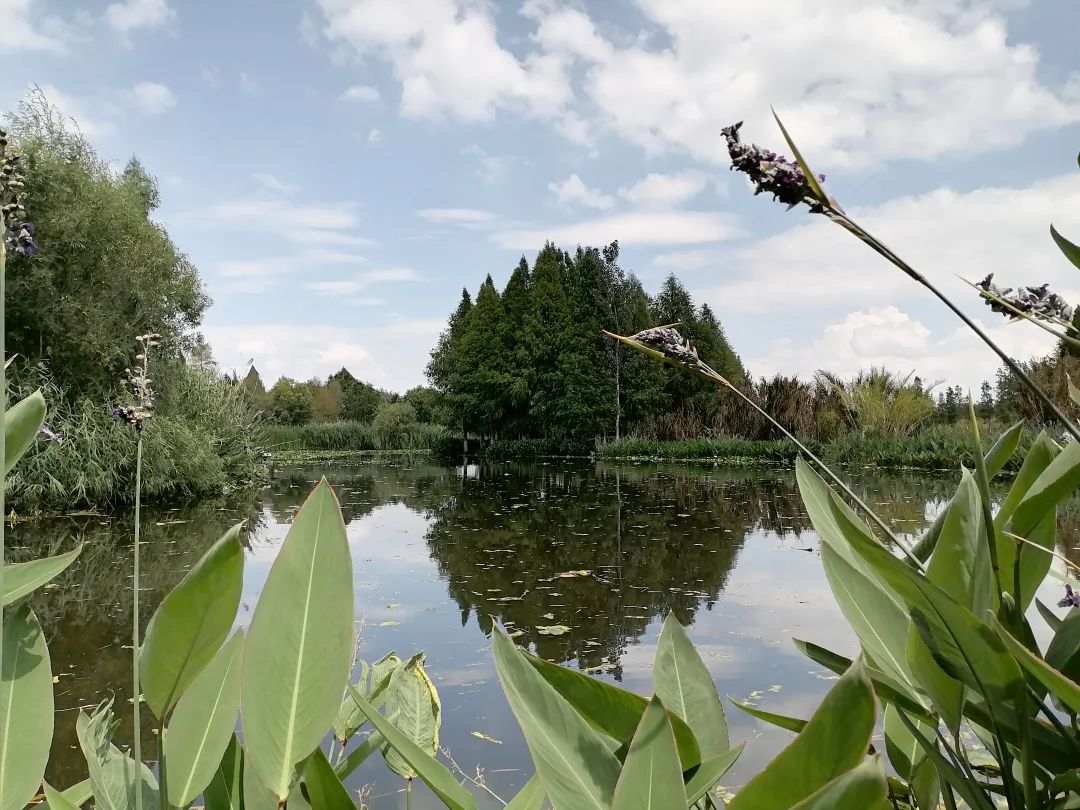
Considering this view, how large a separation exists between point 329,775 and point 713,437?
20.8 meters

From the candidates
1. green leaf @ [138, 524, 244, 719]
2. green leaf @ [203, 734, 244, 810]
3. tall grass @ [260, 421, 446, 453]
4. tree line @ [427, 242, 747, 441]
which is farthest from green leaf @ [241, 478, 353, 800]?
tall grass @ [260, 421, 446, 453]

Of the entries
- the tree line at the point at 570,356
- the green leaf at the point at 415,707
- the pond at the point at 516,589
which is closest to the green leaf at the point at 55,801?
the green leaf at the point at 415,707

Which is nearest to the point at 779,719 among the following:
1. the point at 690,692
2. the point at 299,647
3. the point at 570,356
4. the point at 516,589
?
the point at 690,692

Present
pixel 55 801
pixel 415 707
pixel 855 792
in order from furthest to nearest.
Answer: pixel 415 707 → pixel 55 801 → pixel 855 792

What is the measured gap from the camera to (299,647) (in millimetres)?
435

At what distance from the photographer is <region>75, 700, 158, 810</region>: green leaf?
0.54 m

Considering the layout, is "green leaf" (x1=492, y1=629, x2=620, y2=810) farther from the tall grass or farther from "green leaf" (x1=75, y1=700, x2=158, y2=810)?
the tall grass

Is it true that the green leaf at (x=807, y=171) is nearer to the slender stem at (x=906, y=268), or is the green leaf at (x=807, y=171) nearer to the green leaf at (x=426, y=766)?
the slender stem at (x=906, y=268)

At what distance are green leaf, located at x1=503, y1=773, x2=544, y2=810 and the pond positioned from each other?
2.01 m

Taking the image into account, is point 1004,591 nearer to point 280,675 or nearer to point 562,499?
point 280,675

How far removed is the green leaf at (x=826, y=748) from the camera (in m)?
0.33

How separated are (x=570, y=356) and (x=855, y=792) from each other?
2312cm

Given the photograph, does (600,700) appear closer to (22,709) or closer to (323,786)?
(323,786)

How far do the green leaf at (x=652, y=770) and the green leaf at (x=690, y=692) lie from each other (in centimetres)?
16
